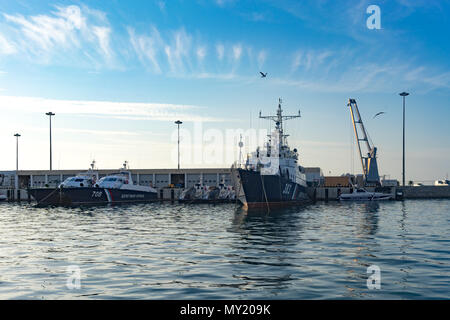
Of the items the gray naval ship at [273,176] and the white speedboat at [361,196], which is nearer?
the gray naval ship at [273,176]

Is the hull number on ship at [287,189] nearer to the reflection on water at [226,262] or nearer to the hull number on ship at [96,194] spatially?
the reflection on water at [226,262]

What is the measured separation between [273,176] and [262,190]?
280cm

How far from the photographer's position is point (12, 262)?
17.0 m

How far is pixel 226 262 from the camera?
16578mm

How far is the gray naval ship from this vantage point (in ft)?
164

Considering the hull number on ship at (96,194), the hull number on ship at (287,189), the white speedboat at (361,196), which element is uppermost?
the hull number on ship at (287,189)

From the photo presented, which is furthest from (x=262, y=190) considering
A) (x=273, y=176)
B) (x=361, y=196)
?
(x=361, y=196)

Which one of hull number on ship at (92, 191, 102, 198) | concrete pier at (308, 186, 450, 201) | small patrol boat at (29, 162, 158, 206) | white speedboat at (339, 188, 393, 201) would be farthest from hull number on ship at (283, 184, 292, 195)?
hull number on ship at (92, 191, 102, 198)

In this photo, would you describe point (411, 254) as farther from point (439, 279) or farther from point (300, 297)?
point (300, 297)

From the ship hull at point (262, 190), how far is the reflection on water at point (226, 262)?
2098cm

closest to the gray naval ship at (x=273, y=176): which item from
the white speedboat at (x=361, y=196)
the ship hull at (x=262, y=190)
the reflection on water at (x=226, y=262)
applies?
the ship hull at (x=262, y=190)

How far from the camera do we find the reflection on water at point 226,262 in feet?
39.6

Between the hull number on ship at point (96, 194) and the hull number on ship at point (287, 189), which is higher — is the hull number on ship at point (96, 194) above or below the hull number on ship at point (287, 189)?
below
